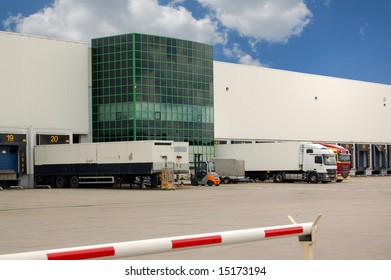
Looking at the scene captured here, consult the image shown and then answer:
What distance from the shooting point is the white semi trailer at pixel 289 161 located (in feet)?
186

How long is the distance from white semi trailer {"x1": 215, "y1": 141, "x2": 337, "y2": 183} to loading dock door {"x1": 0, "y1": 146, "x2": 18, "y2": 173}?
2327 cm

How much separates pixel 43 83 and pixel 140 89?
10.0m

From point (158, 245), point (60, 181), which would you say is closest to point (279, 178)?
point (60, 181)

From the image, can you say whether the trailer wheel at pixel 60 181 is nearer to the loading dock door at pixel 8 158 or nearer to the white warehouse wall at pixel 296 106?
the loading dock door at pixel 8 158

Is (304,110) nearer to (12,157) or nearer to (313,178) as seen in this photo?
(313,178)

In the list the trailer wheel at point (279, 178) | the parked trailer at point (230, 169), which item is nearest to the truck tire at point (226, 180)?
the parked trailer at point (230, 169)

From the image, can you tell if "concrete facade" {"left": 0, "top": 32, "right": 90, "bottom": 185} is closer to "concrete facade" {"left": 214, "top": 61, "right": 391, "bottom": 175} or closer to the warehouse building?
the warehouse building

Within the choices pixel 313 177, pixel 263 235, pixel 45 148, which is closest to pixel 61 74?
pixel 45 148

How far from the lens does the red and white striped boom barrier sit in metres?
4.89

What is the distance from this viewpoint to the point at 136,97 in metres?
62.8

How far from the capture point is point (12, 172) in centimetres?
5300

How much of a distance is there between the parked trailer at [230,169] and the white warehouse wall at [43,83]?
1480cm

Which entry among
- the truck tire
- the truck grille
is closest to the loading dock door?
the truck tire

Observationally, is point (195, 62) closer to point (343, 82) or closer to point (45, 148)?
point (45, 148)
